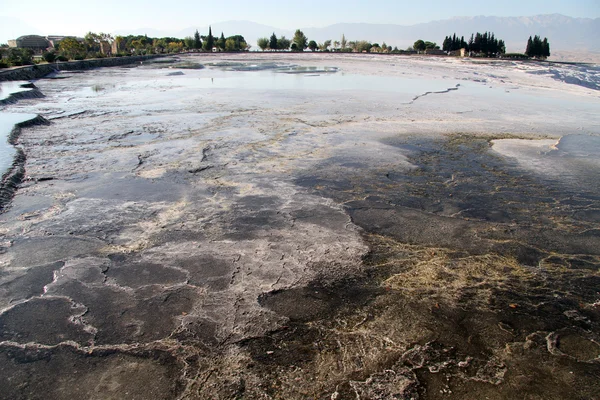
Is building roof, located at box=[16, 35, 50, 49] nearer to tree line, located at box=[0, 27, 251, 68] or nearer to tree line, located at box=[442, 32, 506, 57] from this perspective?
tree line, located at box=[0, 27, 251, 68]

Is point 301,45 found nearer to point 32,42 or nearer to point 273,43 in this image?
point 273,43

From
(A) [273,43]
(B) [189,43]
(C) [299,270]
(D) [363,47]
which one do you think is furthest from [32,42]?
(C) [299,270]

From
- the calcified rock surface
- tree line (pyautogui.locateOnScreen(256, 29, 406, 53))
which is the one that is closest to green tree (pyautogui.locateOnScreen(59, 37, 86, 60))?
tree line (pyautogui.locateOnScreen(256, 29, 406, 53))

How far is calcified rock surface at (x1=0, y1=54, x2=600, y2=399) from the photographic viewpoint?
2871mm

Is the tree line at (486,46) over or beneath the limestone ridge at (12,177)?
over

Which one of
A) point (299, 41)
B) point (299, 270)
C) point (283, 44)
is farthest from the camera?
Answer: point (283, 44)

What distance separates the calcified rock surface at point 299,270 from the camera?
2.87 meters

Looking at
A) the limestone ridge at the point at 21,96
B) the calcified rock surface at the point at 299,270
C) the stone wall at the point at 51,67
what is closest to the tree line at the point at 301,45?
the stone wall at the point at 51,67

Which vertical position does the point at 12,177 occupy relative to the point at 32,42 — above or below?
below

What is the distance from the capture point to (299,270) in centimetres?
411

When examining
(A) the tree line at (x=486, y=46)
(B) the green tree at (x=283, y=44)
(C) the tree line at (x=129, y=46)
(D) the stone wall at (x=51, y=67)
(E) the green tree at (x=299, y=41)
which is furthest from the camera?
(B) the green tree at (x=283, y=44)

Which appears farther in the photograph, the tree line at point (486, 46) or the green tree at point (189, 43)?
the green tree at point (189, 43)

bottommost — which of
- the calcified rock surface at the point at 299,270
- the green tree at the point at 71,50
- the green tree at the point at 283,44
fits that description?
the calcified rock surface at the point at 299,270

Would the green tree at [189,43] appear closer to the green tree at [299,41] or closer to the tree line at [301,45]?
the tree line at [301,45]
